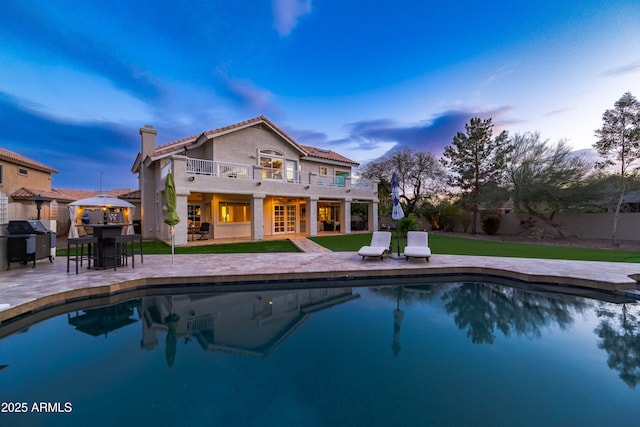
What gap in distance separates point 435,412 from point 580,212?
979 inches

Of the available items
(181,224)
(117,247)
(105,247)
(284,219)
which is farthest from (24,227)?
(284,219)

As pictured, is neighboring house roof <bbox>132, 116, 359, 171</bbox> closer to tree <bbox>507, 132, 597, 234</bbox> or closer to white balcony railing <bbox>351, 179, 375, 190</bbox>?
white balcony railing <bbox>351, 179, 375, 190</bbox>

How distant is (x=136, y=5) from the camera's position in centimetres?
1420

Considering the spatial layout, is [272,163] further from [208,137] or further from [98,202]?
[98,202]

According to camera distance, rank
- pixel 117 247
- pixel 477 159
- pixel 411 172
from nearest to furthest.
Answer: pixel 117 247 → pixel 477 159 → pixel 411 172

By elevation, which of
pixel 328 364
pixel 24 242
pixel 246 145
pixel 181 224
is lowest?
pixel 328 364

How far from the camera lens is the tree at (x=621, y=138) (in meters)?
16.7

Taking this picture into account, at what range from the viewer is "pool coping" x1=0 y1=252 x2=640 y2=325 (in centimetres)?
663

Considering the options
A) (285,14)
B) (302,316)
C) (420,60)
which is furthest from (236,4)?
(302,316)

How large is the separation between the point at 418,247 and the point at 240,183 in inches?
423

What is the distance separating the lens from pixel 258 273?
8.29m

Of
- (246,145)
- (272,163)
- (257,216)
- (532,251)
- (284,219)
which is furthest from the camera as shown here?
(284,219)

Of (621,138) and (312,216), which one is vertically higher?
(621,138)

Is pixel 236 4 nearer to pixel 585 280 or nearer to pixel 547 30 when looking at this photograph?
pixel 547 30
